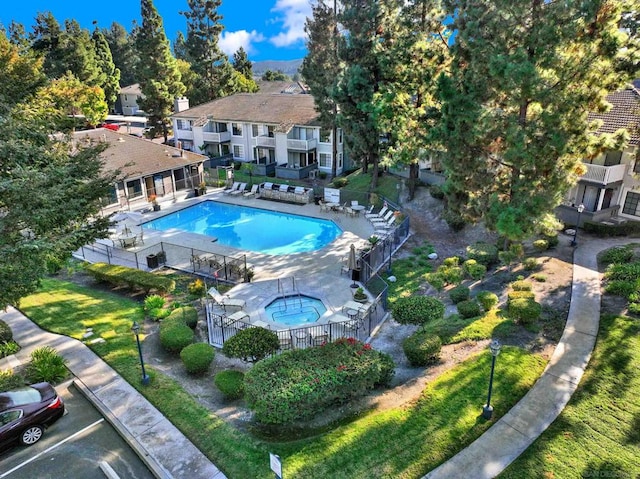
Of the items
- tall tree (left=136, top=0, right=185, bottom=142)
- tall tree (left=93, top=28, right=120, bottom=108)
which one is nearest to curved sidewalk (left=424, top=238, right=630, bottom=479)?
tall tree (left=136, top=0, right=185, bottom=142)

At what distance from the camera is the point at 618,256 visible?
18938 millimetres

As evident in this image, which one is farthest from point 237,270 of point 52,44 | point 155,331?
point 52,44

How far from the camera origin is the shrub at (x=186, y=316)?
53.0ft

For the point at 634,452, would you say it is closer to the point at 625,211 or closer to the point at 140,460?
the point at 140,460

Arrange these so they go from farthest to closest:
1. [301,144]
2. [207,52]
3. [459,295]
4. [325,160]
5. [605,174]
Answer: [207,52] → [325,160] → [301,144] → [605,174] → [459,295]

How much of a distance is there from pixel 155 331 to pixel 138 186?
2006cm

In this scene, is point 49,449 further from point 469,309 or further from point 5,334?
point 469,309

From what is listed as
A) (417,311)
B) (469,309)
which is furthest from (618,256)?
(417,311)

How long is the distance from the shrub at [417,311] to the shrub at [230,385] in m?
5.61

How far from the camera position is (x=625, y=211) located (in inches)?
1000

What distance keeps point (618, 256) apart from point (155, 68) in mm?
45746

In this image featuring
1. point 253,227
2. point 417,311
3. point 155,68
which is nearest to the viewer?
point 417,311

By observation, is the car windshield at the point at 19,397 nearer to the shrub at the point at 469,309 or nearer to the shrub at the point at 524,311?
the shrub at the point at 469,309

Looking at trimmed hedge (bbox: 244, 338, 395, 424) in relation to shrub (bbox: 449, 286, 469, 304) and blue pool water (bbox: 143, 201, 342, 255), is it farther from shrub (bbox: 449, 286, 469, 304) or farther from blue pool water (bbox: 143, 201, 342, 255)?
blue pool water (bbox: 143, 201, 342, 255)
